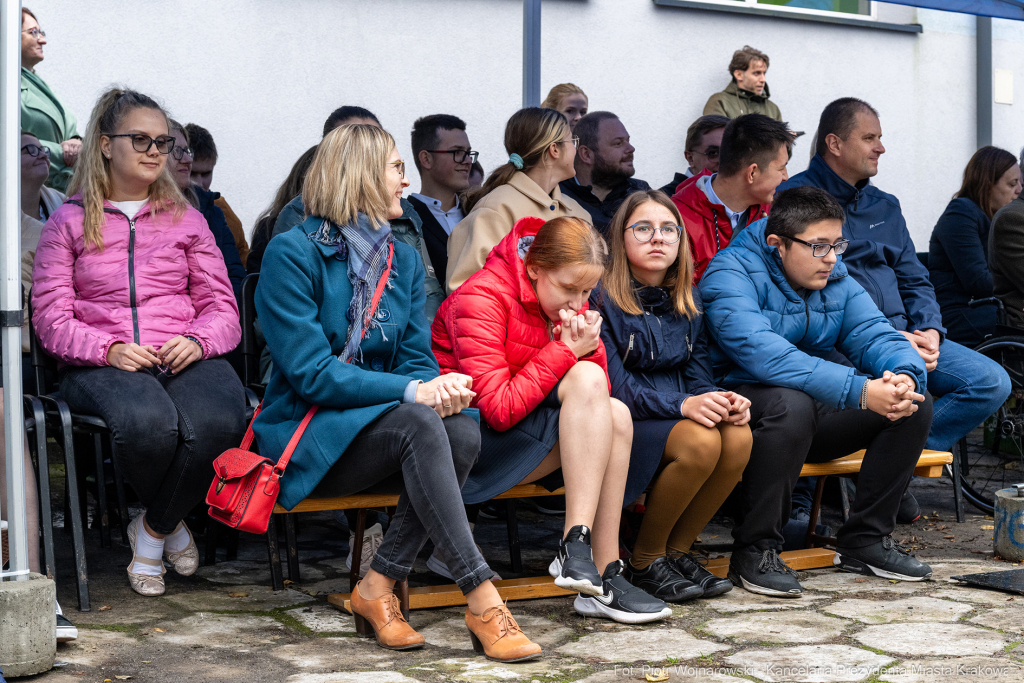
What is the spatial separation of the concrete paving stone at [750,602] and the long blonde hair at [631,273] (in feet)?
3.29

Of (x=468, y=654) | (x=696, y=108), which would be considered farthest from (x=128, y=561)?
(x=696, y=108)

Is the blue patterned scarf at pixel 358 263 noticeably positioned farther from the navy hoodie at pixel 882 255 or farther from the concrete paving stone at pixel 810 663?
the navy hoodie at pixel 882 255

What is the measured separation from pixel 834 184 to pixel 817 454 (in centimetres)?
150

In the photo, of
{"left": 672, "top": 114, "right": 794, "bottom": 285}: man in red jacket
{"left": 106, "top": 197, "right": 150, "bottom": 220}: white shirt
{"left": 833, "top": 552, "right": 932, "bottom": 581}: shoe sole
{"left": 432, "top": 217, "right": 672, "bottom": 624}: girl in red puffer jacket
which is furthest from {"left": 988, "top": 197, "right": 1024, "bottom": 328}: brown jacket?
{"left": 106, "top": 197, "right": 150, "bottom": 220}: white shirt

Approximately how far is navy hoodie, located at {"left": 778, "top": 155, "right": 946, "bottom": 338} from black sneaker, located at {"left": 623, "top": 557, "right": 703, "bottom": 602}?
177 centimetres

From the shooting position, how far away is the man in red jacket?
16.4 ft

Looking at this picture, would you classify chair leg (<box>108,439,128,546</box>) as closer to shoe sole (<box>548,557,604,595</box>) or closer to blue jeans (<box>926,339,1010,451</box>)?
shoe sole (<box>548,557,604,595</box>)

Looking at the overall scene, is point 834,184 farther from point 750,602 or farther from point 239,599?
point 239,599

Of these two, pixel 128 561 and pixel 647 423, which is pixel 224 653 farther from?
pixel 647 423

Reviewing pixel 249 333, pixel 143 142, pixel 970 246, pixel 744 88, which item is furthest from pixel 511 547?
pixel 744 88

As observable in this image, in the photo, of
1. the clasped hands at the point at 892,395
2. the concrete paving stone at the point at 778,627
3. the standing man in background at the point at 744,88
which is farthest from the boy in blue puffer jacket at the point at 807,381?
the standing man in background at the point at 744,88

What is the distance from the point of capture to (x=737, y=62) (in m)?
8.70

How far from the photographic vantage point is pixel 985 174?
6605mm

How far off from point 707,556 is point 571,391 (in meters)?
1.18
